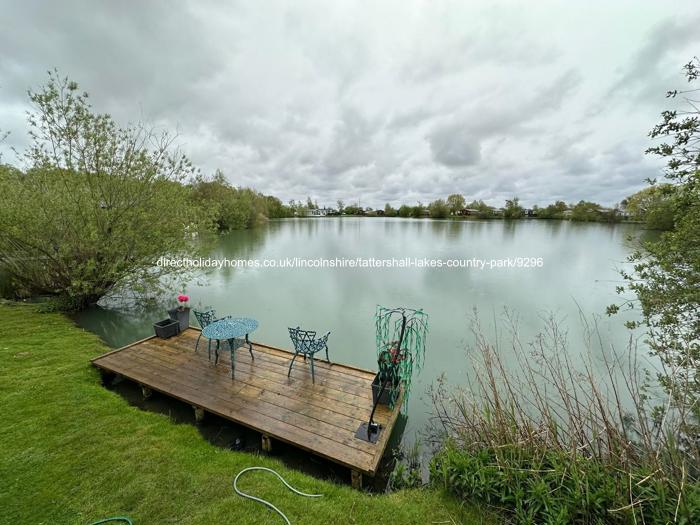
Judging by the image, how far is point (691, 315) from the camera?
299 cm

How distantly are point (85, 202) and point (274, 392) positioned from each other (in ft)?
21.0

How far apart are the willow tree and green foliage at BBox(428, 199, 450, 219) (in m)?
58.4

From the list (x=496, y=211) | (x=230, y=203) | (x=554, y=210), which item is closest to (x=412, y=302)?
(x=230, y=203)

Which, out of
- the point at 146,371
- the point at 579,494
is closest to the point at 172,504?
the point at 146,371

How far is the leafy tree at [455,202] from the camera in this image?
60203 millimetres

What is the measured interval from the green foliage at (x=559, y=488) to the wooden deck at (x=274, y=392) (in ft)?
2.57

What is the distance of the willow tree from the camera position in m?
5.40

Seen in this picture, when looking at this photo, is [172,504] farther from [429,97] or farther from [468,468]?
[429,97]

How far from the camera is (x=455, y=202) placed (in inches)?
2372

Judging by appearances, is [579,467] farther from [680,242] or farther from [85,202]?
[85,202]

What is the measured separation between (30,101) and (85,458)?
7.10 m

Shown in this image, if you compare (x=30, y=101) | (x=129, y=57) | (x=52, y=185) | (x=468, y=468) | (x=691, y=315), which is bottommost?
(x=468, y=468)

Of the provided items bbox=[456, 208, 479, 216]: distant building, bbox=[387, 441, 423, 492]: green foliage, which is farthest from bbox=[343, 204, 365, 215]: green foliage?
bbox=[387, 441, 423, 492]: green foliage

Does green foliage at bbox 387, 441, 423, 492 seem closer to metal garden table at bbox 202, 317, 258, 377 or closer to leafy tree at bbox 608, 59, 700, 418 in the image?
metal garden table at bbox 202, 317, 258, 377
